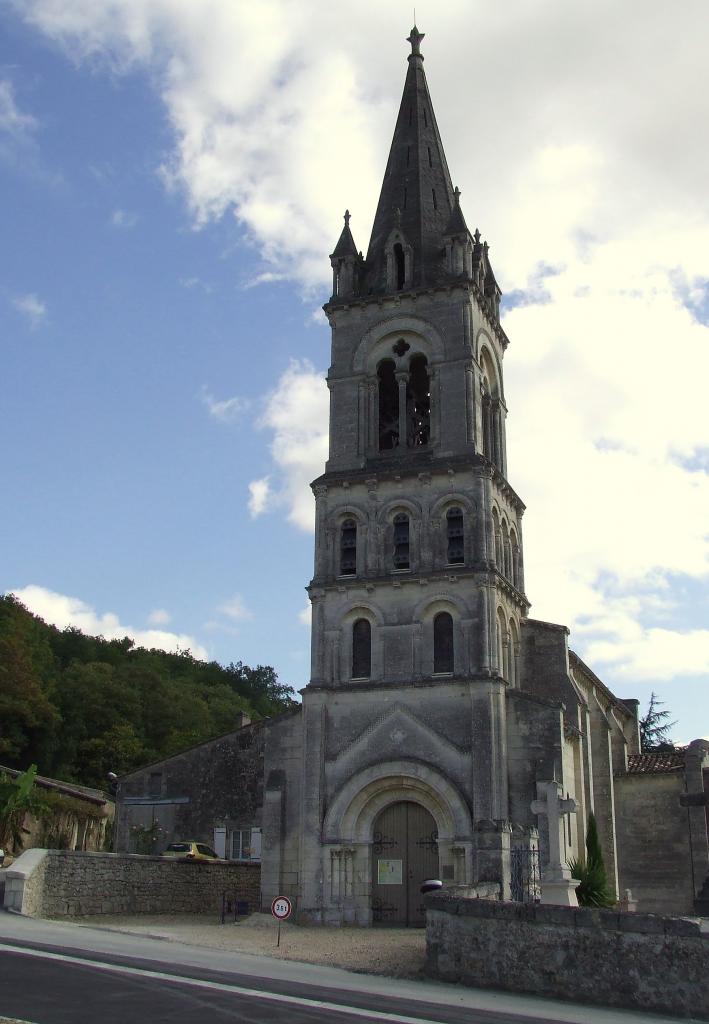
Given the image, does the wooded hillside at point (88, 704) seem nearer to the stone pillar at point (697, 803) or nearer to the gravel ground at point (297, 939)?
the gravel ground at point (297, 939)

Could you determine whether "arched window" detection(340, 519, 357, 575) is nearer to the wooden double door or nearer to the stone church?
the stone church

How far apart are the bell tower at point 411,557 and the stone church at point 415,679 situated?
0.06m

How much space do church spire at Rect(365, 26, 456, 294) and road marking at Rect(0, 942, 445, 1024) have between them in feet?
82.6

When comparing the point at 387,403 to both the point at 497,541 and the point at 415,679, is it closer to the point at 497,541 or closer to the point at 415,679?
the point at 497,541

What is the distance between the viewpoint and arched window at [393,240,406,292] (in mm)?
36094

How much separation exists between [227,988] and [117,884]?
41.6 ft

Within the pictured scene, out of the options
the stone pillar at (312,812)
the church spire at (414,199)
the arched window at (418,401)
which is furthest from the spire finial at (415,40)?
the stone pillar at (312,812)

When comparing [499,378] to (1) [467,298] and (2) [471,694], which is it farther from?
(2) [471,694]

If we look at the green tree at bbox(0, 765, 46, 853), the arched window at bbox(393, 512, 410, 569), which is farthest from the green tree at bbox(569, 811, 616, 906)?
the green tree at bbox(0, 765, 46, 853)

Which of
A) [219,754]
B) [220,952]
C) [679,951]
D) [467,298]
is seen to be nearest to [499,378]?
[467,298]

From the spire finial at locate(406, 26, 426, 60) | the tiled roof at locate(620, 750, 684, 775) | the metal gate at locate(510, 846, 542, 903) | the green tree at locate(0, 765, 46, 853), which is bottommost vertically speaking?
the metal gate at locate(510, 846, 542, 903)

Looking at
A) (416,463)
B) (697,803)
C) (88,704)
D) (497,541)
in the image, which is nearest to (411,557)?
(497,541)

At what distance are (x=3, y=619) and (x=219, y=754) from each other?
107 ft

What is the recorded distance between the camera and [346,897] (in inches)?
1144
